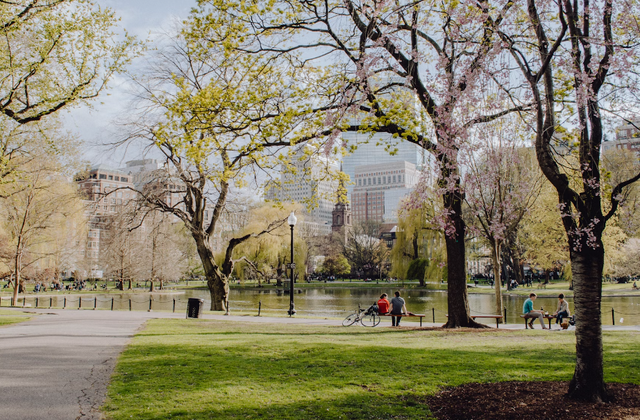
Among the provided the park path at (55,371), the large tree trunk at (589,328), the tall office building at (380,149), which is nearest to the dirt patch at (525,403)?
the large tree trunk at (589,328)

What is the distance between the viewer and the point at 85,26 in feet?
54.0

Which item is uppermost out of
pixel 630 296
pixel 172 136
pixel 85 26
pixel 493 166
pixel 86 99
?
pixel 85 26

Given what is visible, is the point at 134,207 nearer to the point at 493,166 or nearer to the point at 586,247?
the point at 493,166

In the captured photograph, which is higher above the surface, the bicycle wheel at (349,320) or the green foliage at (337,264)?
the green foliage at (337,264)

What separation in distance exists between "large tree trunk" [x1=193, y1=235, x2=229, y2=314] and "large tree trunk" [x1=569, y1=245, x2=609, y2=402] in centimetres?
1772

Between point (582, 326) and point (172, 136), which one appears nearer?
point (582, 326)

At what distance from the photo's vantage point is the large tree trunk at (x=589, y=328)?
217 inches

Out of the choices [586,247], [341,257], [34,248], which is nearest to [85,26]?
[586,247]

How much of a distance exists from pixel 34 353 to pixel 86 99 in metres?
11.1

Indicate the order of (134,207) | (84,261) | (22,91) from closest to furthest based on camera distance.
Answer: (22,91) → (134,207) → (84,261)

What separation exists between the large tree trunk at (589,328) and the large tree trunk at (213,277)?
17722 millimetres

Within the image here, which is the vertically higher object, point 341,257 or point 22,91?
point 22,91

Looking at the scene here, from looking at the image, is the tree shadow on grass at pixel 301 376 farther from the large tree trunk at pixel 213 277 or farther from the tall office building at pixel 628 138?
the large tree trunk at pixel 213 277

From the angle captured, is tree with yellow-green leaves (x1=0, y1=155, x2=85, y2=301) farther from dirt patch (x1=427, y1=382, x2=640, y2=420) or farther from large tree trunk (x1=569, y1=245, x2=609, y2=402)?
large tree trunk (x1=569, y1=245, x2=609, y2=402)
